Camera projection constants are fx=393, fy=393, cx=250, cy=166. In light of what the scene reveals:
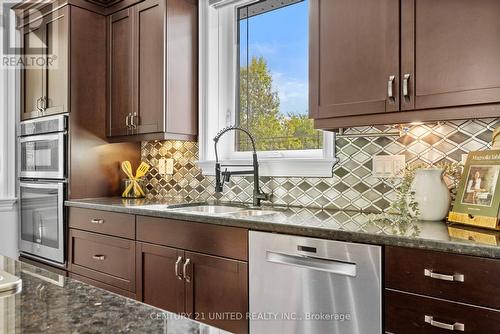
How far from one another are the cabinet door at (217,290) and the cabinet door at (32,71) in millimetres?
2117

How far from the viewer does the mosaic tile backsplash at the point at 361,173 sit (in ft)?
6.08

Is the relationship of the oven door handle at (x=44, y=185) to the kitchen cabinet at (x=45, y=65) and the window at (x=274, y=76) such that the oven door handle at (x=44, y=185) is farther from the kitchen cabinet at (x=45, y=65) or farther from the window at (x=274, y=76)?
the window at (x=274, y=76)

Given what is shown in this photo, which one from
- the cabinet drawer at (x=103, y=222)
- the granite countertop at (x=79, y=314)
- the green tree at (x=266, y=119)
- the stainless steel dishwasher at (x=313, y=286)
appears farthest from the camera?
the green tree at (x=266, y=119)

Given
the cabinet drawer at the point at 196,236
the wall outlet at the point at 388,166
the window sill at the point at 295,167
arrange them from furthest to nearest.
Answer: the window sill at the point at 295,167
the wall outlet at the point at 388,166
the cabinet drawer at the point at 196,236

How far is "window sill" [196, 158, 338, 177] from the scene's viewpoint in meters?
2.27

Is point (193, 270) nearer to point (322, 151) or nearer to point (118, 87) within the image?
point (322, 151)

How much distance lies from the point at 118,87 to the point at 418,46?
2.26 metres

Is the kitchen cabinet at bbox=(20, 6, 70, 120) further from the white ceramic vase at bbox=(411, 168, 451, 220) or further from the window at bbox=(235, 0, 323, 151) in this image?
the white ceramic vase at bbox=(411, 168, 451, 220)

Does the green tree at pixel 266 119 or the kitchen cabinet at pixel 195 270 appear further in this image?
the green tree at pixel 266 119

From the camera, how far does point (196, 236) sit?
→ 2.07m

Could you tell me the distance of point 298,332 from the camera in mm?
1668

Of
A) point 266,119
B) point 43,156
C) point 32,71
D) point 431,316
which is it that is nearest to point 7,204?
point 43,156

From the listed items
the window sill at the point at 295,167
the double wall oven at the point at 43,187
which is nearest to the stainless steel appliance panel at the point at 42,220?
the double wall oven at the point at 43,187

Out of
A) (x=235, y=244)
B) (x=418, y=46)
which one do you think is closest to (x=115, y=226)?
(x=235, y=244)
